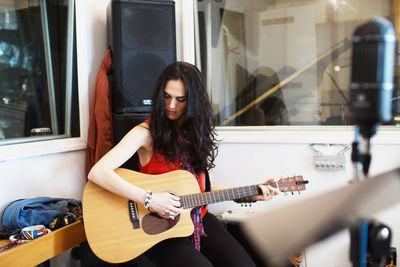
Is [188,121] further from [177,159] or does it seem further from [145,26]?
[145,26]

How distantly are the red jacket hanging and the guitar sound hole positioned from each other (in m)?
0.63

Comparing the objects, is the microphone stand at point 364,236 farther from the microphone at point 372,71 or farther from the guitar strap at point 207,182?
the guitar strap at point 207,182

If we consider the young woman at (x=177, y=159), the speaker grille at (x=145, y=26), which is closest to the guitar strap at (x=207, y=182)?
the young woman at (x=177, y=159)

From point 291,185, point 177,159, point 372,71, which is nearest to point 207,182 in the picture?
point 177,159

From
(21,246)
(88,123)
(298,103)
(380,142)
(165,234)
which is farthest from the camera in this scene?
(298,103)

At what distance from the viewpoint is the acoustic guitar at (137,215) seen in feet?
5.16

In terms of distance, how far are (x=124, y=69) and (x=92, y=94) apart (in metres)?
0.37

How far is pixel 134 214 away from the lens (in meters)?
1.64

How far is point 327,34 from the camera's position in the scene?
241cm

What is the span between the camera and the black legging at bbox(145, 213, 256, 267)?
151 centimetres

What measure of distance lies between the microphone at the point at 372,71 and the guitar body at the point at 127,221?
1.15 meters

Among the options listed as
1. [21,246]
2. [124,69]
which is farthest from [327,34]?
[21,246]

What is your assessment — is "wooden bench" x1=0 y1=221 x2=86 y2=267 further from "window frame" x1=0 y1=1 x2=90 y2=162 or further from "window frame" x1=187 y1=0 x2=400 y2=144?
"window frame" x1=187 y1=0 x2=400 y2=144

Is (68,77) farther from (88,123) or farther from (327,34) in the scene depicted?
(327,34)
